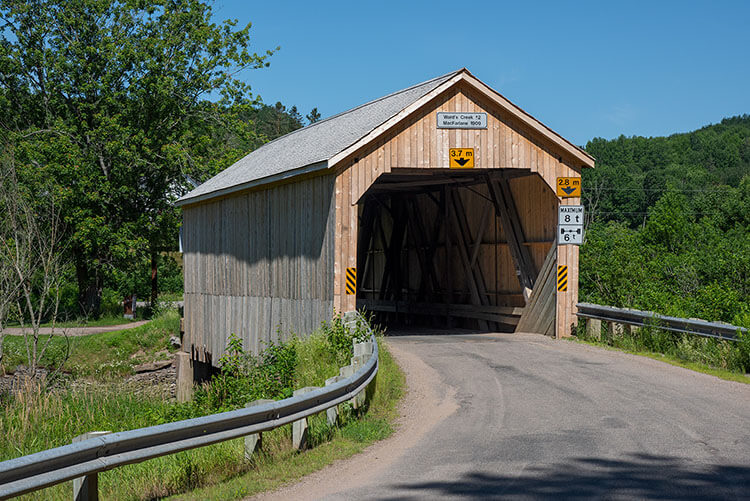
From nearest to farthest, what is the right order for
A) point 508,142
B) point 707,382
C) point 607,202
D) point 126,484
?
point 126,484 < point 707,382 < point 508,142 < point 607,202

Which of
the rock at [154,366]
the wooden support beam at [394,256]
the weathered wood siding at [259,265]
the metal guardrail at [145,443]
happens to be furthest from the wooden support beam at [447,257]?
the metal guardrail at [145,443]

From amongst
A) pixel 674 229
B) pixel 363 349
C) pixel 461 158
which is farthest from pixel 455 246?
pixel 674 229

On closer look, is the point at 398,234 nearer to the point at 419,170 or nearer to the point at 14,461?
the point at 419,170

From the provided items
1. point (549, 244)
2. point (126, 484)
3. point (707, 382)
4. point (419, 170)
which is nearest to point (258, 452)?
point (126, 484)

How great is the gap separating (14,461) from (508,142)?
1319 centimetres

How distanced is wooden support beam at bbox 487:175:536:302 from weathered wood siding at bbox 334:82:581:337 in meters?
0.59

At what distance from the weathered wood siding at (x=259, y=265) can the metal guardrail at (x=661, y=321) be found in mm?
5494

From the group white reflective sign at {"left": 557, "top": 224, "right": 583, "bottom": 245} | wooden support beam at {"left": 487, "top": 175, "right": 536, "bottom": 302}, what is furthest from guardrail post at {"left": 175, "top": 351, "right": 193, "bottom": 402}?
white reflective sign at {"left": 557, "top": 224, "right": 583, "bottom": 245}

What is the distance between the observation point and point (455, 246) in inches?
894

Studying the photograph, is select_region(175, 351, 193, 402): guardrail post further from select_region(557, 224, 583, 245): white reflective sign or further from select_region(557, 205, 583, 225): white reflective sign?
select_region(557, 205, 583, 225): white reflective sign

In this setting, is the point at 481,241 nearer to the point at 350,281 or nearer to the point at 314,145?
the point at 314,145

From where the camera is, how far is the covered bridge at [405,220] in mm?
15266

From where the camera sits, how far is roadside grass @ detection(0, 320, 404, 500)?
667 cm

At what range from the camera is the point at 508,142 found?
16.6 meters
